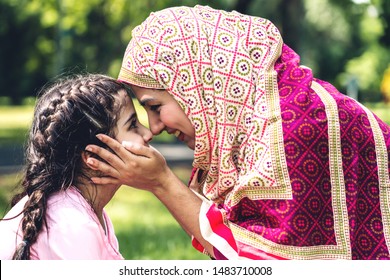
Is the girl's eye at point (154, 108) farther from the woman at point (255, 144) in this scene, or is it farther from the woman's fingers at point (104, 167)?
the woman's fingers at point (104, 167)

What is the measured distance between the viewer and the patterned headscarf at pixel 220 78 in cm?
312

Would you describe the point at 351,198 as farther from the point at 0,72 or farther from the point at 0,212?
the point at 0,72

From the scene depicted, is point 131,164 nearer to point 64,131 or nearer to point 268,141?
point 64,131

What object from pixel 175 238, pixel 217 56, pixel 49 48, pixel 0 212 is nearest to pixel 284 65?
pixel 217 56

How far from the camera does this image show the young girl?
10.4 ft

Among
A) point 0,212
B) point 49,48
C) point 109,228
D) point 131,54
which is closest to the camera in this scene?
point 131,54

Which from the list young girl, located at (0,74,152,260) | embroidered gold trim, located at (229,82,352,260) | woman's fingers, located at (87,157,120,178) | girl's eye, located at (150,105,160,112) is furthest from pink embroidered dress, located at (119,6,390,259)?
woman's fingers, located at (87,157,120,178)

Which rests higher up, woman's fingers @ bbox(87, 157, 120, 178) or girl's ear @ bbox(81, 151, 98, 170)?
A: woman's fingers @ bbox(87, 157, 120, 178)

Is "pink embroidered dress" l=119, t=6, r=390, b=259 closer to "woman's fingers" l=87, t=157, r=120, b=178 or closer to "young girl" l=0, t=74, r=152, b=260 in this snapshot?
"young girl" l=0, t=74, r=152, b=260

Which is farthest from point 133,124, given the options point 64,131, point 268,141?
point 268,141

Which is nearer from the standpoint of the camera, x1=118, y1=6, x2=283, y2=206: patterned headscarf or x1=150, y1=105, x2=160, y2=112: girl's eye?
x1=118, y1=6, x2=283, y2=206: patterned headscarf

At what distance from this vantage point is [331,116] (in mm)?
3041

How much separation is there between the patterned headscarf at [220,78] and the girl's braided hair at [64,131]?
21cm

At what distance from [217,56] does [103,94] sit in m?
0.59
